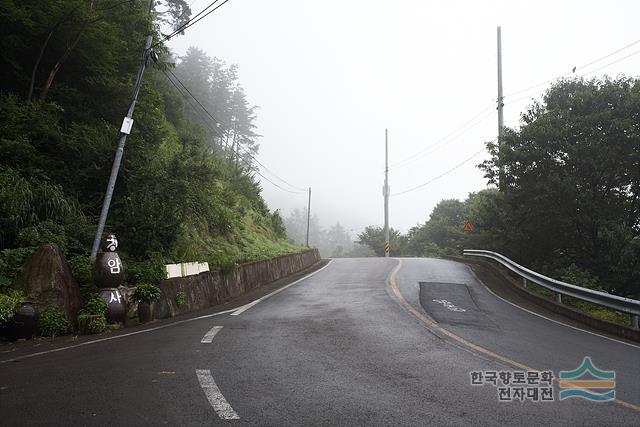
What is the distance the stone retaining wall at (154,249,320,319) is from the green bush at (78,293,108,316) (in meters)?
1.30

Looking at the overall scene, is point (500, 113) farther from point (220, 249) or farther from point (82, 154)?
point (82, 154)

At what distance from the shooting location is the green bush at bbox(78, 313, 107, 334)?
847 centimetres

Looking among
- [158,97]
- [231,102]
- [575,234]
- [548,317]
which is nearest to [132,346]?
[548,317]

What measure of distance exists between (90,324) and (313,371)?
5.17 metres

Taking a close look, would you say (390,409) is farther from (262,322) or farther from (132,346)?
(262,322)

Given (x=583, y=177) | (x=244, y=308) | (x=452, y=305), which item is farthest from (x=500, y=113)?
(x=244, y=308)

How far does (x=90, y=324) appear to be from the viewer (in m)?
8.47

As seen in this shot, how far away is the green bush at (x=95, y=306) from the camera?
28.9 ft

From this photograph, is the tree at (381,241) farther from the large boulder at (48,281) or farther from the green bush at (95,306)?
the large boulder at (48,281)

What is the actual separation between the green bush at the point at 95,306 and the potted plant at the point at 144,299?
87 centimetres

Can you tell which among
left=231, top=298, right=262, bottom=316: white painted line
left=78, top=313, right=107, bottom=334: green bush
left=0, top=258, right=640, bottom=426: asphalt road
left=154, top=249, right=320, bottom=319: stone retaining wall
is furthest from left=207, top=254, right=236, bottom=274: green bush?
left=78, top=313, right=107, bottom=334: green bush

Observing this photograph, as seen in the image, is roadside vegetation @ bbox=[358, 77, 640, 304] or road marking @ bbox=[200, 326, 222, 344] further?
roadside vegetation @ bbox=[358, 77, 640, 304]

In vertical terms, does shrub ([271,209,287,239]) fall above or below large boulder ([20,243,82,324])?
above

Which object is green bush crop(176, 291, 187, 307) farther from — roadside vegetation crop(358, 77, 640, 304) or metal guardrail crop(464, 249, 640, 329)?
roadside vegetation crop(358, 77, 640, 304)
